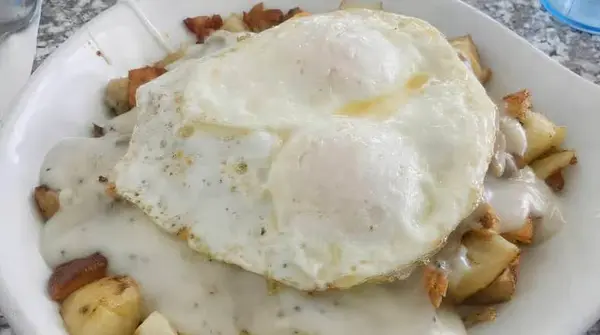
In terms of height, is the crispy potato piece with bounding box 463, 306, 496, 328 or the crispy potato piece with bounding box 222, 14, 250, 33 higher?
the crispy potato piece with bounding box 222, 14, 250, 33

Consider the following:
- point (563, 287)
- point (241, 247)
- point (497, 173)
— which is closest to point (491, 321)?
point (563, 287)

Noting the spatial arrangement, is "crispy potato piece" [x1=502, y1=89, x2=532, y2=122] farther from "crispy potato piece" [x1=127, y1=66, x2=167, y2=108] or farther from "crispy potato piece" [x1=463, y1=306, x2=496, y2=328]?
"crispy potato piece" [x1=127, y1=66, x2=167, y2=108]

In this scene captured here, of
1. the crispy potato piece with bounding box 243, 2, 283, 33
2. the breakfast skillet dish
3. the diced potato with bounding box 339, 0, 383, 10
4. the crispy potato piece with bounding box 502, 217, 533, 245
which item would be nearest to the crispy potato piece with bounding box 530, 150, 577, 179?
the breakfast skillet dish

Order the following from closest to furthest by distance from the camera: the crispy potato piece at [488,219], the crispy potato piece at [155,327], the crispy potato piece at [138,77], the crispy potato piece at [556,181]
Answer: the crispy potato piece at [155,327]
the crispy potato piece at [488,219]
the crispy potato piece at [556,181]
the crispy potato piece at [138,77]

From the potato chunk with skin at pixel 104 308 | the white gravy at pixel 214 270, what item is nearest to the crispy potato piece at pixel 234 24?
the white gravy at pixel 214 270

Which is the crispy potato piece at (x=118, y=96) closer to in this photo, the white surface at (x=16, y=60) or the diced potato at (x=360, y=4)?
the white surface at (x=16, y=60)

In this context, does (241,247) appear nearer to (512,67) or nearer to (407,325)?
(407,325)
